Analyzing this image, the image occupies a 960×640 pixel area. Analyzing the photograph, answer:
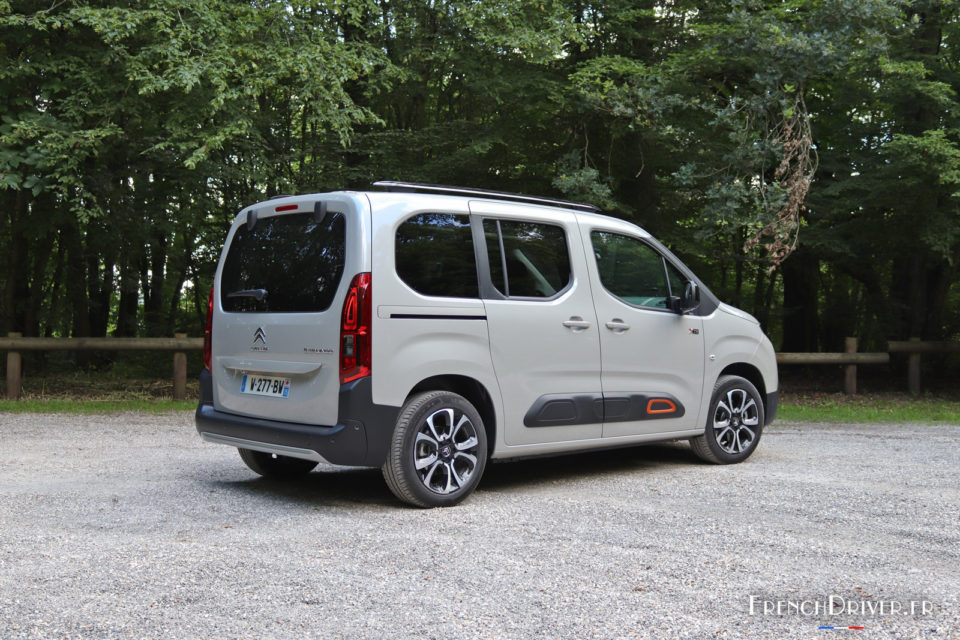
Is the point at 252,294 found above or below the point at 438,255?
below

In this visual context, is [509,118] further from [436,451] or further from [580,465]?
[436,451]

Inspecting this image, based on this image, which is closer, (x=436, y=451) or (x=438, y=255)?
(x=436, y=451)

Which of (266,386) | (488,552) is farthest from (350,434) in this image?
(488,552)

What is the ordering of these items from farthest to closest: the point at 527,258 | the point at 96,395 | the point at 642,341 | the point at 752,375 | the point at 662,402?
the point at 96,395 < the point at 752,375 < the point at 662,402 < the point at 642,341 < the point at 527,258

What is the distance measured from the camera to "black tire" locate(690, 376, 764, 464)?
25.2 ft

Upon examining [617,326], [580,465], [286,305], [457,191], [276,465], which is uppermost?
[457,191]

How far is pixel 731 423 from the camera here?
7816mm

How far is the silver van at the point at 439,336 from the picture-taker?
559 cm

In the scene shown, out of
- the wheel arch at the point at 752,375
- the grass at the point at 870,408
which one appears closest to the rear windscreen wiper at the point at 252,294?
the wheel arch at the point at 752,375

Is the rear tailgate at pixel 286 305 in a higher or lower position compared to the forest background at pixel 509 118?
lower

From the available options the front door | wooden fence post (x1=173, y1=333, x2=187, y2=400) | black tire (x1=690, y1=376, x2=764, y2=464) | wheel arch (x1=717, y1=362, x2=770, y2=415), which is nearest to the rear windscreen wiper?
the front door

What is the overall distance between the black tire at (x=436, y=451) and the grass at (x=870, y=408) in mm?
7475

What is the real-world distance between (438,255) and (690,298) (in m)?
2.25

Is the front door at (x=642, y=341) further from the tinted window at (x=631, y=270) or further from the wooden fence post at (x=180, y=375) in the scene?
the wooden fence post at (x=180, y=375)
